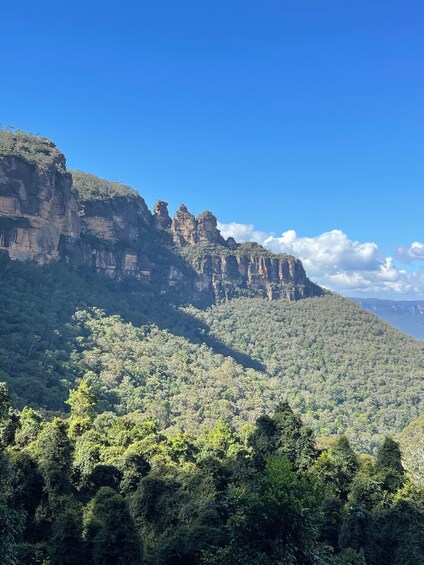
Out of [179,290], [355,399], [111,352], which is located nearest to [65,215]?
[111,352]

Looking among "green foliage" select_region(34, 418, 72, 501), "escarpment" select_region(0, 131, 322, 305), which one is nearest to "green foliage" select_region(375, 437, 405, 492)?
"green foliage" select_region(34, 418, 72, 501)

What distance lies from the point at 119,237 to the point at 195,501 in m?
135

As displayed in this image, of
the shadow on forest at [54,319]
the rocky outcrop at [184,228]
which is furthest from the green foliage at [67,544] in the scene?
the rocky outcrop at [184,228]

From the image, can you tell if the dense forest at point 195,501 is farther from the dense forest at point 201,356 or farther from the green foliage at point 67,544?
the dense forest at point 201,356

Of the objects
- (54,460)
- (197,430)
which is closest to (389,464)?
(54,460)

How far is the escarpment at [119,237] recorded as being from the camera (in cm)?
10944

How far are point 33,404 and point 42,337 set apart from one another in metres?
28.4

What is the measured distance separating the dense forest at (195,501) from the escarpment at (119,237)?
256 ft

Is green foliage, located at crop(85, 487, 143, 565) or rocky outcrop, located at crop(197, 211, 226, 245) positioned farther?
rocky outcrop, located at crop(197, 211, 226, 245)

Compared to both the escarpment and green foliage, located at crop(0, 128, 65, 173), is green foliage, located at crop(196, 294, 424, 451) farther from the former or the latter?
green foliage, located at crop(0, 128, 65, 173)

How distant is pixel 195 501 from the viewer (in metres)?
28.0

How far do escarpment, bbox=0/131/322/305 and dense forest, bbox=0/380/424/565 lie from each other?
256 ft

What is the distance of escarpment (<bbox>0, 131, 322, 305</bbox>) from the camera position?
10944 cm

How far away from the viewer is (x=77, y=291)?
399 feet
